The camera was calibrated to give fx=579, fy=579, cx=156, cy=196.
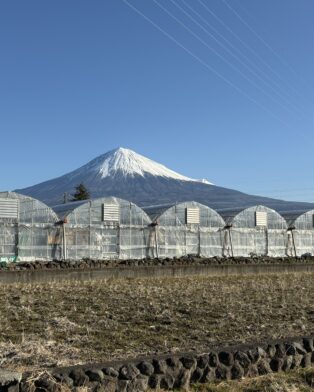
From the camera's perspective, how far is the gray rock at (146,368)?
5.71 meters

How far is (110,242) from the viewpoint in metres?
28.1

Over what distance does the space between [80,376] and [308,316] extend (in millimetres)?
6059

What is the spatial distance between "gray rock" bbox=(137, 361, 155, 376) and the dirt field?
3.47 ft

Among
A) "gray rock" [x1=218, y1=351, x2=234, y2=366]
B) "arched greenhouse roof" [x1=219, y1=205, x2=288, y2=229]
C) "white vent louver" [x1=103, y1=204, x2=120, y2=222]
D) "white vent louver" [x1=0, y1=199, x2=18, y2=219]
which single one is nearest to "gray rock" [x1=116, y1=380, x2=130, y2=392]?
"gray rock" [x1=218, y1=351, x2=234, y2=366]

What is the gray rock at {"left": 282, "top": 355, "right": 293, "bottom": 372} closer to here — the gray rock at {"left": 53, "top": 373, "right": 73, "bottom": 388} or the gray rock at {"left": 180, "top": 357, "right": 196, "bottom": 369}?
the gray rock at {"left": 180, "top": 357, "right": 196, "bottom": 369}

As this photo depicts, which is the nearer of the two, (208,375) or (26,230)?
(208,375)

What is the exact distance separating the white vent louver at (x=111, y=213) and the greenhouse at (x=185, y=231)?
80.8 inches

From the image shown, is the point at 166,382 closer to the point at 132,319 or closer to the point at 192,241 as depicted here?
the point at 132,319

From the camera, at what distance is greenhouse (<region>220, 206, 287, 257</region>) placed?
32906 millimetres

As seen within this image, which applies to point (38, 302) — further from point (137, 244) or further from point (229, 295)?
point (137, 244)

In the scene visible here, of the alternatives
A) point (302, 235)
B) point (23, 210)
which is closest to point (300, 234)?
point (302, 235)

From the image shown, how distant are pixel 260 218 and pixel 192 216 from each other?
17.6 ft

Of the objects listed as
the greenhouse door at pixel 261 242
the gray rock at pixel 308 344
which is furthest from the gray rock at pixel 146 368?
the greenhouse door at pixel 261 242

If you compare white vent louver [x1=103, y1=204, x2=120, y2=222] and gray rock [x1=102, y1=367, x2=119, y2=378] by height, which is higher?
white vent louver [x1=103, y1=204, x2=120, y2=222]
